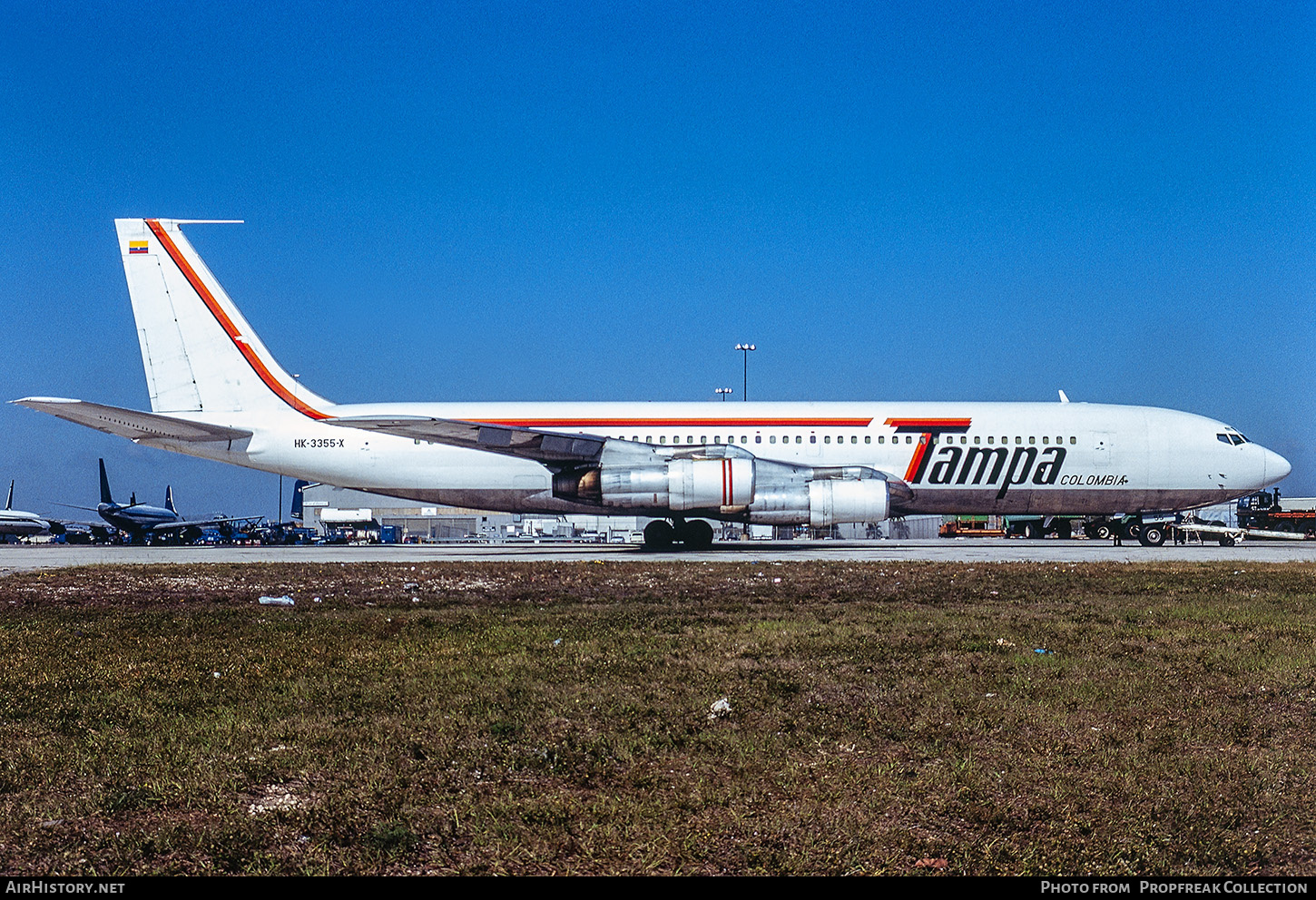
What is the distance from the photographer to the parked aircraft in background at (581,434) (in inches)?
1025

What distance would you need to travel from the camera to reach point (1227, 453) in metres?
27.7

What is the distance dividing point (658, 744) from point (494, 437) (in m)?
19.6

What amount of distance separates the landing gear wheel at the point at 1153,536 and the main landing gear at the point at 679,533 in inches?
542

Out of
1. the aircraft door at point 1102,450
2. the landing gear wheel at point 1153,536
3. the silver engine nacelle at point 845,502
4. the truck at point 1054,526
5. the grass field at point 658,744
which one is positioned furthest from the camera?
the truck at point 1054,526

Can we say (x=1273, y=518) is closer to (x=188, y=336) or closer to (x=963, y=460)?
(x=963, y=460)

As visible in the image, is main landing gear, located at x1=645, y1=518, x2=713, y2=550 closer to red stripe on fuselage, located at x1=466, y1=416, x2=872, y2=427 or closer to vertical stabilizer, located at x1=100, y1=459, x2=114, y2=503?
red stripe on fuselage, located at x1=466, y1=416, x2=872, y2=427

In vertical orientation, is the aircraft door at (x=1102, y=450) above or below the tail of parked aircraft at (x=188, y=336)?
below

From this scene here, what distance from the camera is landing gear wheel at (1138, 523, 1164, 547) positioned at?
3030cm

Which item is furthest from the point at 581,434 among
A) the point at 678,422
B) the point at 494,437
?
the point at 678,422

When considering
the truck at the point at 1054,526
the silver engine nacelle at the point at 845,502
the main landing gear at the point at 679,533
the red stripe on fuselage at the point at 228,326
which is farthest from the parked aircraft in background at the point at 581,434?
the truck at the point at 1054,526

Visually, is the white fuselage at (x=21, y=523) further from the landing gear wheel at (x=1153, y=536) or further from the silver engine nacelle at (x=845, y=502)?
the landing gear wheel at (x=1153, y=536)

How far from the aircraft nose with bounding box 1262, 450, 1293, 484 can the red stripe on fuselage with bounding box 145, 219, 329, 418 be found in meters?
26.4

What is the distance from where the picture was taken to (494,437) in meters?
Answer: 24.1

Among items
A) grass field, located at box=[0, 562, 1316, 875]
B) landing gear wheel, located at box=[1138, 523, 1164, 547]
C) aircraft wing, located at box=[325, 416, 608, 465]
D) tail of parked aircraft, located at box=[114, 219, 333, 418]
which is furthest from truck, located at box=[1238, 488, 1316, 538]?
grass field, located at box=[0, 562, 1316, 875]
